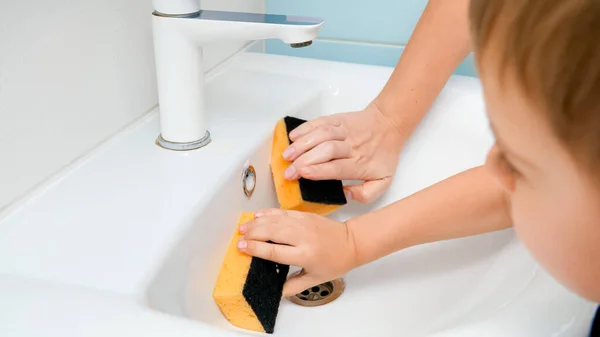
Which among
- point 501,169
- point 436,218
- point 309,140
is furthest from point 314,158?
point 501,169

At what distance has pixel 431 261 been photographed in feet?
1.83

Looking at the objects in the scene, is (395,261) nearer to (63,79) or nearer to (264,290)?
(264,290)

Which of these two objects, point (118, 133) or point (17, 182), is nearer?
point (17, 182)

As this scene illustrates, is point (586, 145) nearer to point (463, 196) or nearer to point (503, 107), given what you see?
point (503, 107)

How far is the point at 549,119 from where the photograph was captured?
0.76ft

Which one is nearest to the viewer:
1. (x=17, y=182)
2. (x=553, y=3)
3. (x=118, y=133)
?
(x=553, y=3)

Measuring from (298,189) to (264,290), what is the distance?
0.12m

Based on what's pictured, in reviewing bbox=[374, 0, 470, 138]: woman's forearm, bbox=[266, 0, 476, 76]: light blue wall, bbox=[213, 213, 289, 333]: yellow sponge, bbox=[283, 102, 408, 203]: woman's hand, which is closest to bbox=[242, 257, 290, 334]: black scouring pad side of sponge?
bbox=[213, 213, 289, 333]: yellow sponge

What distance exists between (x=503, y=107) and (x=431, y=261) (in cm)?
32

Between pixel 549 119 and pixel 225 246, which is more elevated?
pixel 549 119

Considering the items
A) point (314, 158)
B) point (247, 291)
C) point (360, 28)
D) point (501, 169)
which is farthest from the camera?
point (360, 28)

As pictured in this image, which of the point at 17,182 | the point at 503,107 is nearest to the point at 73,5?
the point at 17,182

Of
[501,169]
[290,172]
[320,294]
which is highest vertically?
[501,169]

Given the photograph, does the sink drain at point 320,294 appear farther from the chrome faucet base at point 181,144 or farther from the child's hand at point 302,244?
the chrome faucet base at point 181,144
